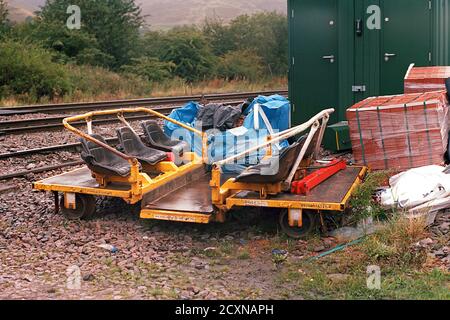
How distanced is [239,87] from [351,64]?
2262 centimetres

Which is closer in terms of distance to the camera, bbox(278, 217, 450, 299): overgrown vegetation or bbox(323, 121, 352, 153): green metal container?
bbox(278, 217, 450, 299): overgrown vegetation

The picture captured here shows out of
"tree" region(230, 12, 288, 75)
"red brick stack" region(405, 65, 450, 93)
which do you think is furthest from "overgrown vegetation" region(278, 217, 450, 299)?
"tree" region(230, 12, 288, 75)

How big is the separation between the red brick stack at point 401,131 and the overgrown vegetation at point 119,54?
58.7ft

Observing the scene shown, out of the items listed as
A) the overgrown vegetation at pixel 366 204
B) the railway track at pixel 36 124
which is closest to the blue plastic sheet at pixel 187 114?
the overgrown vegetation at pixel 366 204

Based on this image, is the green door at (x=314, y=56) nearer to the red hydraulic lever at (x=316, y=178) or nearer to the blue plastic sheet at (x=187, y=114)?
the blue plastic sheet at (x=187, y=114)

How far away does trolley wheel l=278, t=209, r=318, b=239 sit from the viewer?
691 cm

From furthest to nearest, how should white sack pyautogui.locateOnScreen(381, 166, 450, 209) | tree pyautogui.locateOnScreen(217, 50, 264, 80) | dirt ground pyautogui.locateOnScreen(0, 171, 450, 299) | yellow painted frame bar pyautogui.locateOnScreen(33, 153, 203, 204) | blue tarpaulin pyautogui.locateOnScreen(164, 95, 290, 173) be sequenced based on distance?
tree pyautogui.locateOnScreen(217, 50, 264, 80) < blue tarpaulin pyautogui.locateOnScreen(164, 95, 290, 173) < yellow painted frame bar pyautogui.locateOnScreen(33, 153, 203, 204) < white sack pyautogui.locateOnScreen(381, 166, 450, 209) < dirt ground pyautogui.locateOnScreen(0, 171, 450, 299)

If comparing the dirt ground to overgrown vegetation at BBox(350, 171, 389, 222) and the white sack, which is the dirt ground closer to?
the white sack

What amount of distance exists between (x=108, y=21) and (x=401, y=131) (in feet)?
99.4

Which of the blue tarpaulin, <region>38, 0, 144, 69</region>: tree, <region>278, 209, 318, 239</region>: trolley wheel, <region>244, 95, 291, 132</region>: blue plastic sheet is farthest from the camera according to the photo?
<region>38, 0, 144, 69</region>: tree

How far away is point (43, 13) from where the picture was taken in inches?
1412

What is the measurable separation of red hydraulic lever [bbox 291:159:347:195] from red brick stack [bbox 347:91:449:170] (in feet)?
1.94

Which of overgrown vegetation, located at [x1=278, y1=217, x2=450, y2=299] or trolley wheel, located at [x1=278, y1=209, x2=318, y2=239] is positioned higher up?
trolley wheel, located at [x1=278, y1=209, x2=318, y2=239]
